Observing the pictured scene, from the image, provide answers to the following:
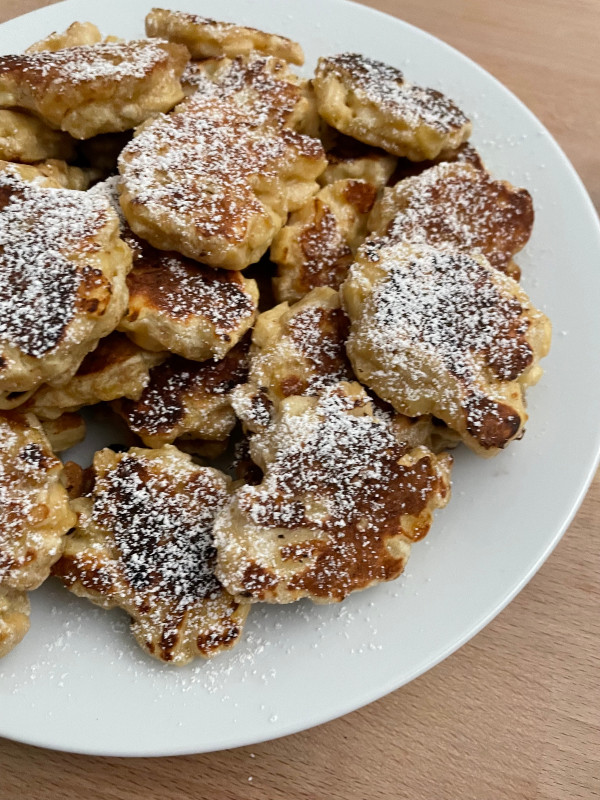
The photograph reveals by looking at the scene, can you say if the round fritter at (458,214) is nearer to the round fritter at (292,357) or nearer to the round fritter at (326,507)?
the round fritter at (292,357)

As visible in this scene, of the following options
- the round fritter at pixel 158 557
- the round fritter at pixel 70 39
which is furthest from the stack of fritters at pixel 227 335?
the round fritter at pixel 70 39

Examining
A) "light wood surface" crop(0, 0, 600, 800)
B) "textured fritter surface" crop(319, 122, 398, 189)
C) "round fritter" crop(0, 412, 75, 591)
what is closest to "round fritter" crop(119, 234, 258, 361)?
"round fritter" crop(0, 412, 75, 591)

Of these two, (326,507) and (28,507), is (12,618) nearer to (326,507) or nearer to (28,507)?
(28,507)

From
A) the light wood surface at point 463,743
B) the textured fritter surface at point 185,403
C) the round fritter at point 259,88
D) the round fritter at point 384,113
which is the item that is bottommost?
the light wood surface at point 463,743

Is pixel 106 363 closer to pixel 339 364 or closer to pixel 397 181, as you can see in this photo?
pixel 339 364

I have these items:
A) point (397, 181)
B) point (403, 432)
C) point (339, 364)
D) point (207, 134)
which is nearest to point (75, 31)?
point (207, 134)

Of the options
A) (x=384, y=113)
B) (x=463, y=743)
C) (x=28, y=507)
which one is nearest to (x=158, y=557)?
(x=28, y=507)

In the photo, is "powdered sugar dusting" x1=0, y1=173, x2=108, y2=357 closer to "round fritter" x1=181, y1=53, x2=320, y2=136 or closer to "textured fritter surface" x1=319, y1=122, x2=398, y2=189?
"round fritter" x1=181, y1=53, x2=320, y2=136
